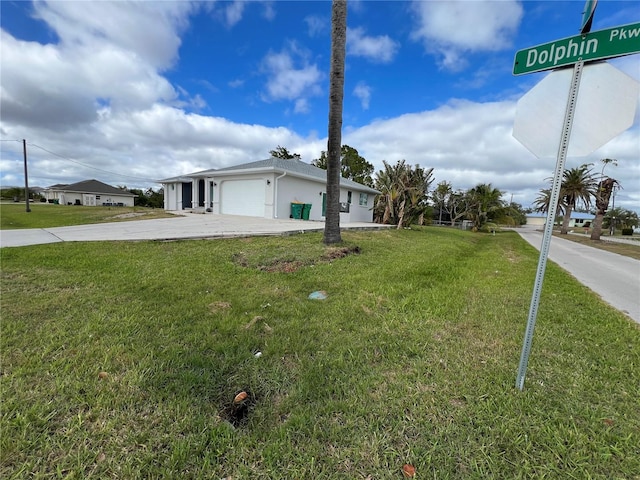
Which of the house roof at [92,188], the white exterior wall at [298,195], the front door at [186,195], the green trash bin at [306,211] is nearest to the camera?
the white exterior wall at [298,195]

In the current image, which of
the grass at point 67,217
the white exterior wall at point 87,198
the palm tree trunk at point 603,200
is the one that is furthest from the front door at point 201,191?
the white exterior wall at point 87,198

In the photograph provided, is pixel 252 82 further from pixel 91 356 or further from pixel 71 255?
pixel 91 356

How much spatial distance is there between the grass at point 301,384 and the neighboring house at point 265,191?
11.7 m

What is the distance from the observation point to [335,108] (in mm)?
7641

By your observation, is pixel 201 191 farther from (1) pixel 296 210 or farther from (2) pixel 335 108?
(2) pixel 335 108

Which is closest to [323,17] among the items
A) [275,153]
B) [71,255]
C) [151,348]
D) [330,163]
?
[330,163]

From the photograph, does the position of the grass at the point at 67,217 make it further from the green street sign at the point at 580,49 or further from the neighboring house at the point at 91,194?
the neighboring house at the point at 91,194

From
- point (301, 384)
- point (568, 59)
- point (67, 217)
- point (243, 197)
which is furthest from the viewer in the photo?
point (243, 197)

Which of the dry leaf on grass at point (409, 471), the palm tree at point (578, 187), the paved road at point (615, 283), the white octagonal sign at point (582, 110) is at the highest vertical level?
the palm tree at point (578, 187)

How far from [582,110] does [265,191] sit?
50.0 ft

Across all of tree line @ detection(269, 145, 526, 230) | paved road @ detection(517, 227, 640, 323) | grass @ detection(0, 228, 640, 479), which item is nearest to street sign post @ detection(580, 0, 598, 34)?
grass @ detection(0, 228, 640, 479)

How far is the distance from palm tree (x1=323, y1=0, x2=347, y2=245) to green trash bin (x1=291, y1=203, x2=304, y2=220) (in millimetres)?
8685

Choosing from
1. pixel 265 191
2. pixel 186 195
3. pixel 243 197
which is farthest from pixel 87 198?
pixel 265 191

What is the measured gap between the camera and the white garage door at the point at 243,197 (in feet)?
54.5
